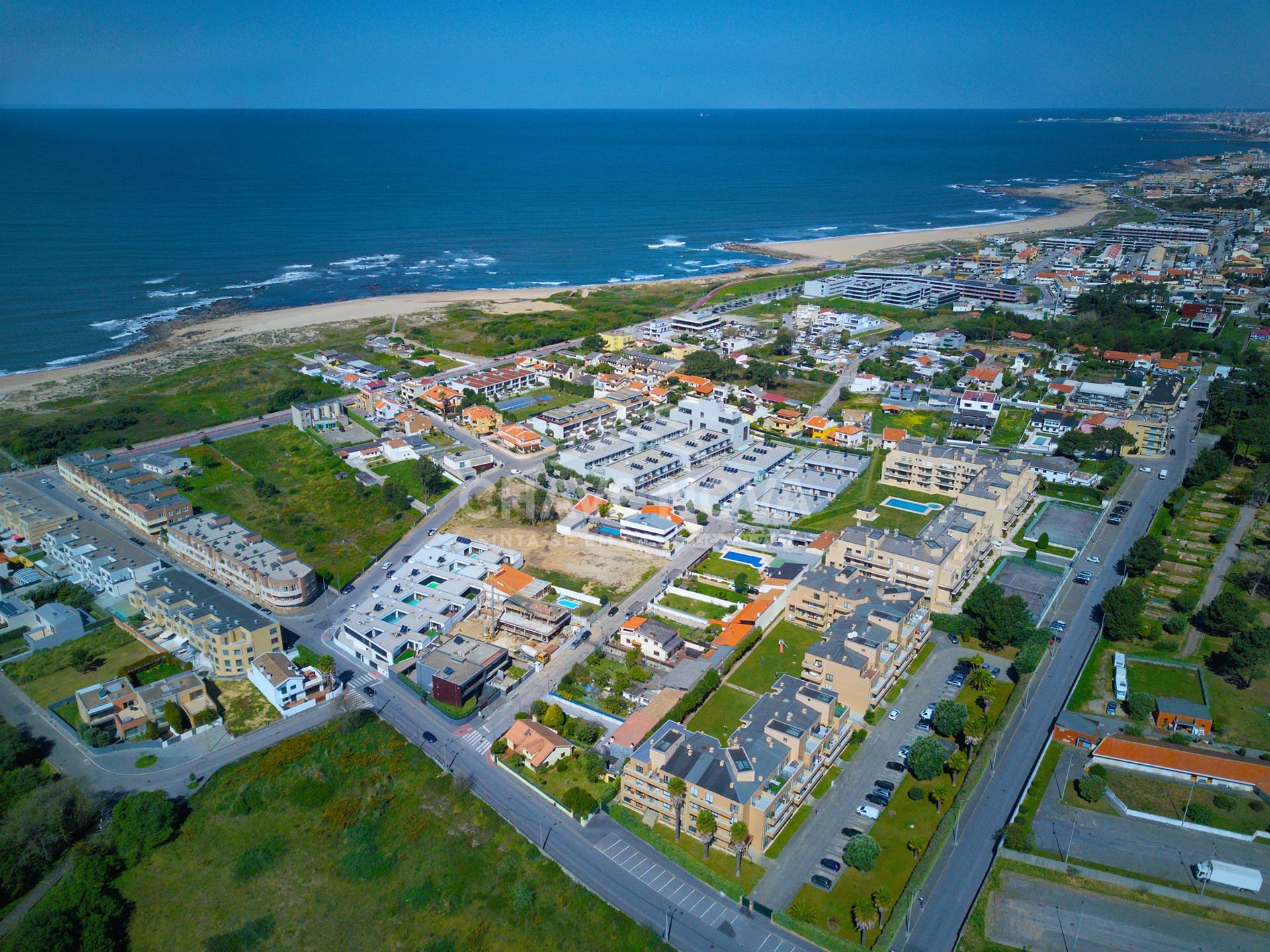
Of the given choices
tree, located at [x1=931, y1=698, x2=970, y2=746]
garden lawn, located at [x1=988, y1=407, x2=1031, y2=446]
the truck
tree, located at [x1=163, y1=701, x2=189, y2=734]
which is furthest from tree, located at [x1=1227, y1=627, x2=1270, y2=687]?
tree, located at [x1=163, y1=701, x2=189, y2=734]

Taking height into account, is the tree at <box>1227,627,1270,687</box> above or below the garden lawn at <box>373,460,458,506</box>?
above

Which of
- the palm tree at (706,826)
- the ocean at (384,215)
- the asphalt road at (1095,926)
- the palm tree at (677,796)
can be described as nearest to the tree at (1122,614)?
the asphalt road at (1095,926)

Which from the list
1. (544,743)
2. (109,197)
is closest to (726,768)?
(544,743)

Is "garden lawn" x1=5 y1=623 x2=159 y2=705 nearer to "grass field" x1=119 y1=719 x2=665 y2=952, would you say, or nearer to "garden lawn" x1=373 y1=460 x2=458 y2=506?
"grass field" x1=119 y1=719 x2=665 y2=952

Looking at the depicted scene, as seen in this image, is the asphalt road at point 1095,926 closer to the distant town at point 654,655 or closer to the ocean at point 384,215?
the distant town at point 654,655

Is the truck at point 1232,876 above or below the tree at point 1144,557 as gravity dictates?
below

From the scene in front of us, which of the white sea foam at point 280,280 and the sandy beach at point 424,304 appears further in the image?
the white sea foam at point 280,280
